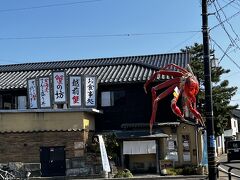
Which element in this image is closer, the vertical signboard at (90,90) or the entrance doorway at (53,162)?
the entrance doorway at (53,162)

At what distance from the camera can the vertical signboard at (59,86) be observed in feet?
94.2

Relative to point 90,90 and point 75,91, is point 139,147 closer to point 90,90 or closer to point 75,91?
point 90,90

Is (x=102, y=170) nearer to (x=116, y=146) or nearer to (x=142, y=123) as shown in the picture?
(x=116, y=146)

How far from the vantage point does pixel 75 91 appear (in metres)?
28.8

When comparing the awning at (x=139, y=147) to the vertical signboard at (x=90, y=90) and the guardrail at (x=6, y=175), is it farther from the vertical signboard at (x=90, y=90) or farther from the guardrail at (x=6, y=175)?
the guardrail at (x=6, y=175)

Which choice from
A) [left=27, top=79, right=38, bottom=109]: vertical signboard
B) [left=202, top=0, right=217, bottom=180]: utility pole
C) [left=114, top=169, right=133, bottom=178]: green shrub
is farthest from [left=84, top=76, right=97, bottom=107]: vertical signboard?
[left=202, top=0, right=217, bottom=180]: utility pole

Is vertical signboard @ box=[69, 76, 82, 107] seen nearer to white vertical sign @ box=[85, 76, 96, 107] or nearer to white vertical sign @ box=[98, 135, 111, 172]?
white vertical sign @ box=[85, 76, 96, 107]

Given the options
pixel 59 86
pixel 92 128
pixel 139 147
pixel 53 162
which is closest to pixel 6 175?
pixel 53 162

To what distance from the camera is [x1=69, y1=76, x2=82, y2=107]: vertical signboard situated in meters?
28.8

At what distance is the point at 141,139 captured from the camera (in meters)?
28.0

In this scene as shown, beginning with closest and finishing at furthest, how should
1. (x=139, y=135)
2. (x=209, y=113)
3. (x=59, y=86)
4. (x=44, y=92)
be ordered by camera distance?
(x=209, y=113)
(x=139, y=135)
(x=59, y=86)
(x=44, y=92)

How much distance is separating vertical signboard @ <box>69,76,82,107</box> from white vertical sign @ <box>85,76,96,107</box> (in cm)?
48

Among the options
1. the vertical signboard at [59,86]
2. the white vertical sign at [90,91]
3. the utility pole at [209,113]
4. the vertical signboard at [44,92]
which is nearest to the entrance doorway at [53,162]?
the vertical signboard at [44,92]

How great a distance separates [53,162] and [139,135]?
5.57 m
